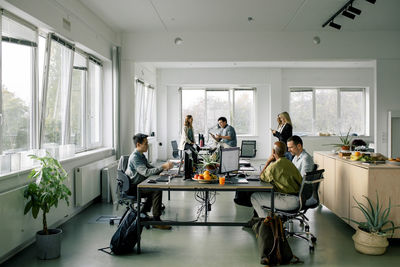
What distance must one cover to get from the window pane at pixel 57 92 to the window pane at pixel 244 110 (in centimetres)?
850

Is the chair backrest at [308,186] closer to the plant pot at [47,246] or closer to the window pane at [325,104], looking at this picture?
the plant pot at [47,246]

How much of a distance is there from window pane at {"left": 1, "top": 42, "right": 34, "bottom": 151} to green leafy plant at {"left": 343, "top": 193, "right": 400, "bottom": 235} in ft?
13.6

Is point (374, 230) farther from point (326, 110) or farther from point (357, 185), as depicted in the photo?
point (326, 110)

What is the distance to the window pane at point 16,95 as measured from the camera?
4246 millimetres

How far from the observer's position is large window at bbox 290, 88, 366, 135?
1331 cm

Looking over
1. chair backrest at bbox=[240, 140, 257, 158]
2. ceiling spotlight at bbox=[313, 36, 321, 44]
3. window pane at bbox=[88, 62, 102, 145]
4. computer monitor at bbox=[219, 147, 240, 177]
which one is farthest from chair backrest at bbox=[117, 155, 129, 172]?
chair backrest at bbox=[240, 140, 257, 158]

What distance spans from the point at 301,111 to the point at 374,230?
31.5 feet

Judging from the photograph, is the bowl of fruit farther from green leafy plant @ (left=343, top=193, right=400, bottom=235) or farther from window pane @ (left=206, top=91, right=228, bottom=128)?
window pane @ (left=206, top=91, right=228, bottom=128)

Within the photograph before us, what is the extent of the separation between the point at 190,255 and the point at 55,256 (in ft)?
4.84

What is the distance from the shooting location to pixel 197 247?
4336 mm

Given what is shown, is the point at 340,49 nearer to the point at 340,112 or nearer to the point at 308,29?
the point at 308,29

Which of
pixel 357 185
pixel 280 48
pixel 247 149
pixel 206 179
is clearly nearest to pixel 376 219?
pixel 357 185

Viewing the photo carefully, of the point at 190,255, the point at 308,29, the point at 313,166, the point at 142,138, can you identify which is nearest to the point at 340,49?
the point at 308,29

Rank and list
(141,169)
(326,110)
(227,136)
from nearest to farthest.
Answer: (141,169) → (227,136) → (326,110)
